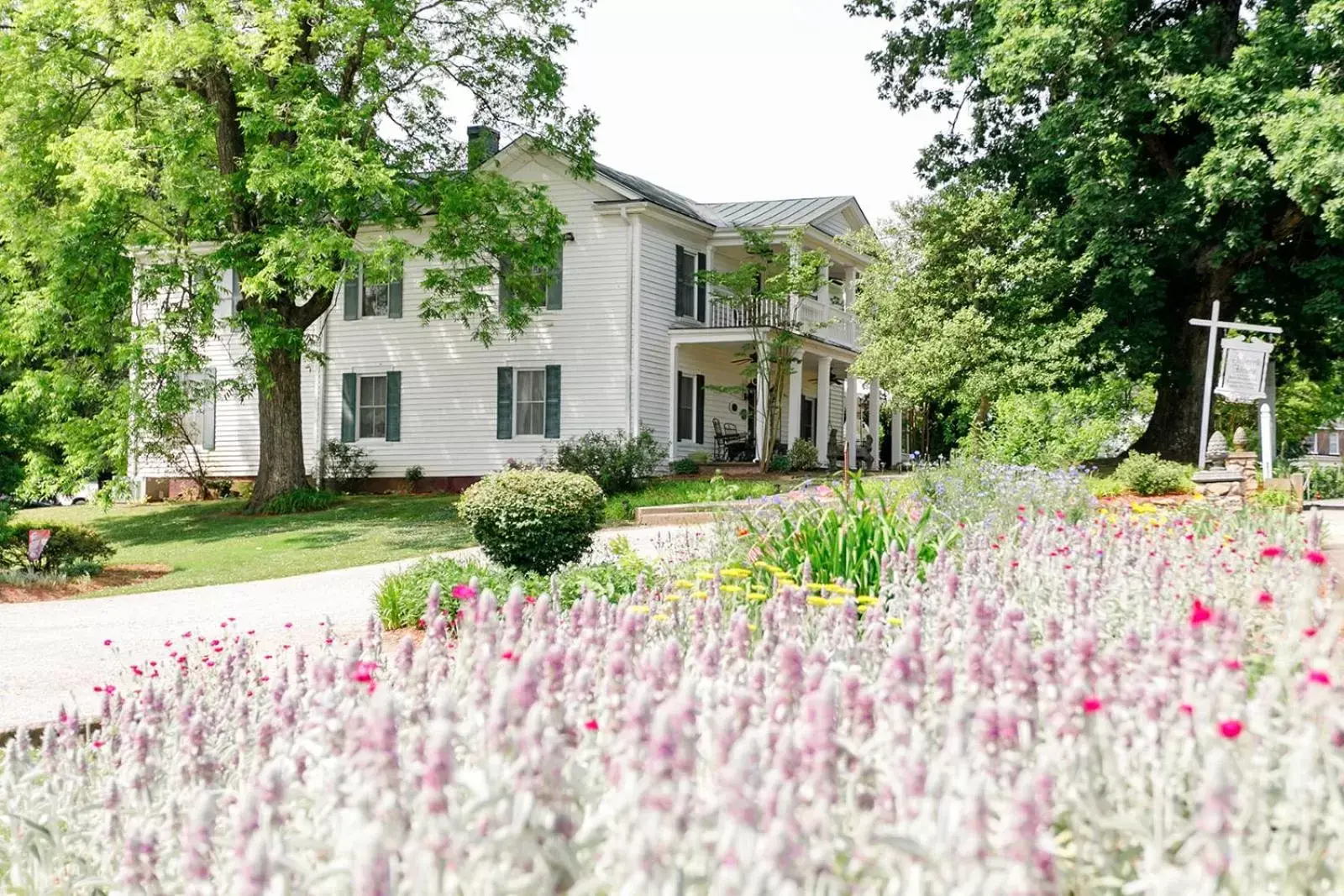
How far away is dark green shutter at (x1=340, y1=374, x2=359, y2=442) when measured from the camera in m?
27.4

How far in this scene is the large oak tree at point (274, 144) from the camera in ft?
61.7

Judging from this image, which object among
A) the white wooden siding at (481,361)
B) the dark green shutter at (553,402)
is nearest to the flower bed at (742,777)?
the white wooden siding at (481,361)

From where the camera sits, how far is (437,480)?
2648 centimetres

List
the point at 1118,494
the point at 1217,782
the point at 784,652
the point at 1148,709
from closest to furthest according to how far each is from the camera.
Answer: the point at 1217,782 → the point at 1148,709 → the point at 784,652 → the point at 1118,494

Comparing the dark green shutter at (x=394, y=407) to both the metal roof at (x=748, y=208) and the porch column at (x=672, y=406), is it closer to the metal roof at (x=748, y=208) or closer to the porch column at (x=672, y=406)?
the porch column at (x=672, y=406)

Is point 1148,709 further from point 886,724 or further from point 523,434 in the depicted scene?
point 523,434

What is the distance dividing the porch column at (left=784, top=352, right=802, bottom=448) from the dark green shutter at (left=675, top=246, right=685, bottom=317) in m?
2.87

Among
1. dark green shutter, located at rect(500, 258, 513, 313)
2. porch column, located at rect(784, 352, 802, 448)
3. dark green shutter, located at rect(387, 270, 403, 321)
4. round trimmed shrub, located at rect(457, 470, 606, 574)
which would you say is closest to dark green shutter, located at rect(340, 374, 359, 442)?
dark green shutter, located at rect(387, 270, 403, 321)

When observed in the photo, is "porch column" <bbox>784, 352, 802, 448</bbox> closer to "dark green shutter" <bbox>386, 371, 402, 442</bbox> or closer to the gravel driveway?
"dark green shutter" <bbox>386, 371, 402, 442</bbox>

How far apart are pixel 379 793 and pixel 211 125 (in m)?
21.1

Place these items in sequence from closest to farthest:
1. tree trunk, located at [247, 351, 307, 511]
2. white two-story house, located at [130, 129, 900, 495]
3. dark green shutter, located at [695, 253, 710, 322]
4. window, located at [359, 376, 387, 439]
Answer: tree trunk, located at [247, 351, 307, 511]
white two-story house, located at [130, 129, 900, 495]
dark green shutter, located at [695, 253, 710, 322]
window, located at [359, 376, 387, 439]

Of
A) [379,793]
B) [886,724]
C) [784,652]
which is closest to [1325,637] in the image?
[886,724]

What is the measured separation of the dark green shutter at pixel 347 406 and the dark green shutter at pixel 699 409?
8205 millimetres

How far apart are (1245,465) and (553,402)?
1412cm
